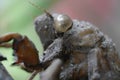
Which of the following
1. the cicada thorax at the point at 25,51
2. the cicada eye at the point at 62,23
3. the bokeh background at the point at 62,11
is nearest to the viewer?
the cicada thorax at the point at 25,51

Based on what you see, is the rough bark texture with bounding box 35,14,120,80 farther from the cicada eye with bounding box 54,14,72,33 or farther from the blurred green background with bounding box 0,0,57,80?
the blurred green background with bounding box 0,0,57,80

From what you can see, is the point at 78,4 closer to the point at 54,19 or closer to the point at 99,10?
the point at 99,10

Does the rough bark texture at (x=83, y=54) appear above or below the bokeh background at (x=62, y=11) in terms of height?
above

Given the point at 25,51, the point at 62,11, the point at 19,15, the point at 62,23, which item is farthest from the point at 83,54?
the point at 19,15

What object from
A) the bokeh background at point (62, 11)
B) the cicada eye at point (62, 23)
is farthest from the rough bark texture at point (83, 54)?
the bokeh background at point (62, 11)

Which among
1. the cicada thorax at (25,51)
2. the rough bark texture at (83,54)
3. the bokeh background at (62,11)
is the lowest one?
the bokeh background at (62,11)

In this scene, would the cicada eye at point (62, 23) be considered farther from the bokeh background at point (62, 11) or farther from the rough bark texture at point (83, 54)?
the bokeh background at point (62, 11)

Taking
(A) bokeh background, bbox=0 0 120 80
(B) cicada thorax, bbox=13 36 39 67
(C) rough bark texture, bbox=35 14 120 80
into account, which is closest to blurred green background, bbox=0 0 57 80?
(A) bokeh background, bbox=0 0 120 80
